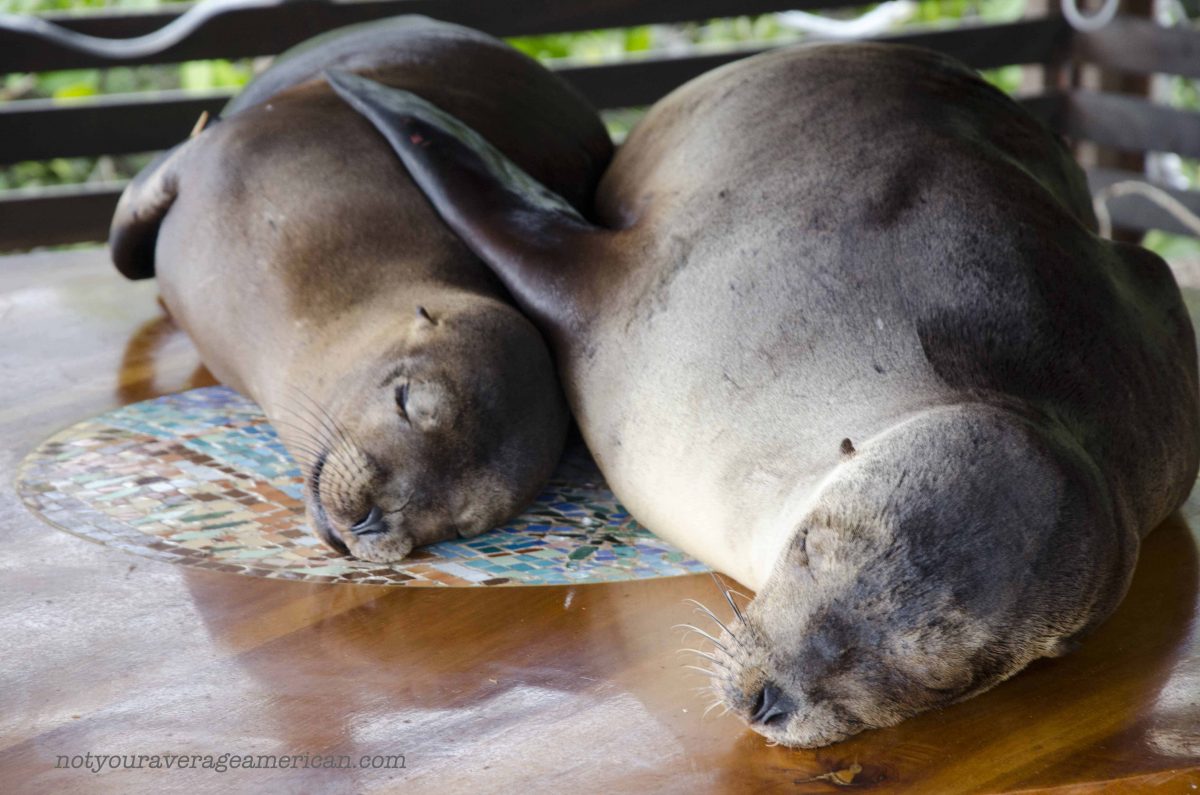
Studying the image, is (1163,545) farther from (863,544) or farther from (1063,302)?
(863,544)

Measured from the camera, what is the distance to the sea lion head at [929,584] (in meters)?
1.66

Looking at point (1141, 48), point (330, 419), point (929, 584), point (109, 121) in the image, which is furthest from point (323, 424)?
point (1141, 48)

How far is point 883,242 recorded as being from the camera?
2.22m

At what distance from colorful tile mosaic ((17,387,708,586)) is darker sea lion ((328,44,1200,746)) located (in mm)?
112

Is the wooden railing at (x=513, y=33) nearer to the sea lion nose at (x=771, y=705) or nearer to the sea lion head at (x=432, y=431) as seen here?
the sea lion head at (x=432, y=431)

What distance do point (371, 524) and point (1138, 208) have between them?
5313mm

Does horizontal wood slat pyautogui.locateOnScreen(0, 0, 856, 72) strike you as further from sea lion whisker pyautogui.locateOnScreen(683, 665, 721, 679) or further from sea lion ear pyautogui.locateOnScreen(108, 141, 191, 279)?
sea lion whisker pyautogui.locateOnScreen(683, 665, 721, 679)

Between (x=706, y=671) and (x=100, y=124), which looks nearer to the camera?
(x=706, y=671)

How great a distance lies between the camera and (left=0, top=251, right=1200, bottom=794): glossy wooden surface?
1743 millimetres

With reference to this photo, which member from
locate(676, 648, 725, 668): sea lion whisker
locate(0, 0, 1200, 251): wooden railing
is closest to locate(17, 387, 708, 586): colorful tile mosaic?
locate(676, 648, 725, 668): sea lion whisker

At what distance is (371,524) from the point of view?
92.4 inches

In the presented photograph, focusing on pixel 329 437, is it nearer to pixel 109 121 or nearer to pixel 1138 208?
pixel 109 121

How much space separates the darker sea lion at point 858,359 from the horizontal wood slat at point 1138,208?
391 centimetres

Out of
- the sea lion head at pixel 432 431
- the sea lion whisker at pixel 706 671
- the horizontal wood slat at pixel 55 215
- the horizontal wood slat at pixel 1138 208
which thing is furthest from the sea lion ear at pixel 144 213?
the horizontal wood slat at pixel 1138 208
